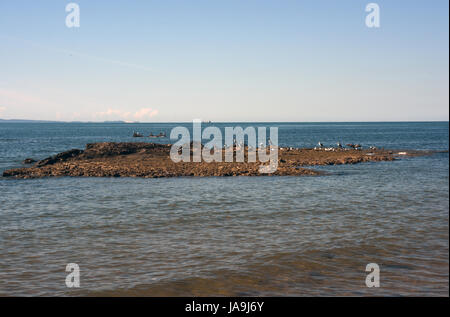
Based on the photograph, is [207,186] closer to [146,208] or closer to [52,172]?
[146,208]

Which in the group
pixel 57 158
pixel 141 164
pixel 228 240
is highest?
pixel 57 158

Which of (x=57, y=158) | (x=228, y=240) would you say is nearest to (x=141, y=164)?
(x=57, y=158)

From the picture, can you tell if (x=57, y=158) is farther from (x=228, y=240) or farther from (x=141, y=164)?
(x=228, y=240)

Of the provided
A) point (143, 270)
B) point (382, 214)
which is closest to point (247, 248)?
point (143, 270)

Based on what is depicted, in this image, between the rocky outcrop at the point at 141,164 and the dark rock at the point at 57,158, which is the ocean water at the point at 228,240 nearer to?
the rocky outcrop at the point at 141,164

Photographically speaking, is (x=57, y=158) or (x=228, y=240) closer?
(x=228, y=240)

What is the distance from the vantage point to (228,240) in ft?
49.1

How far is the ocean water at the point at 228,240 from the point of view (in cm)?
1087

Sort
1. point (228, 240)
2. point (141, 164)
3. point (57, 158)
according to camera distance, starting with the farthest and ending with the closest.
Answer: point (57, 158)
point (141, 164)
point (228, 240)

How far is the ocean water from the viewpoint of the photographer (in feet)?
35.7

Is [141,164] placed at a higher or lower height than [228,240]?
higher

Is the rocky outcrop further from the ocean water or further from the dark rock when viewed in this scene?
the ocean water

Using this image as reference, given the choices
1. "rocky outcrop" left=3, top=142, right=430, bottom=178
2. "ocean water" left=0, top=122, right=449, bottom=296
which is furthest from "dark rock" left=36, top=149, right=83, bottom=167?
"ocean water" left=0, top=122, right=449, bottom=296

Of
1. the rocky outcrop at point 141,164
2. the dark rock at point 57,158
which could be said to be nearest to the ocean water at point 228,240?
the rocky outcrop at point 141,164
